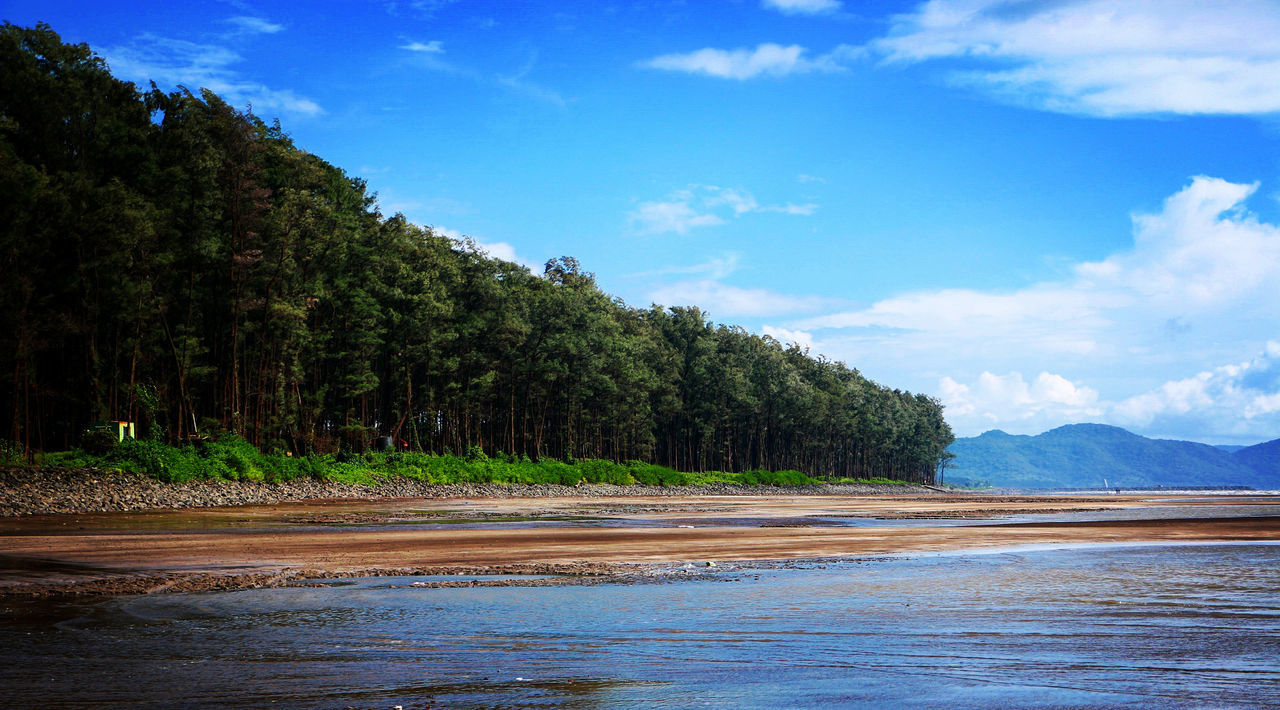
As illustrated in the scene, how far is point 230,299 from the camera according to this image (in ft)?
166

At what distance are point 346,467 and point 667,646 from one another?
49257mm

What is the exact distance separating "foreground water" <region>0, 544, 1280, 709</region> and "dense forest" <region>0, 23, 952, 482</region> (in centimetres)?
3682

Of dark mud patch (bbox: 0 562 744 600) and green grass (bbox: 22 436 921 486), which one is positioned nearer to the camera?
dark mud patch (bbox: 0 562 744 600)

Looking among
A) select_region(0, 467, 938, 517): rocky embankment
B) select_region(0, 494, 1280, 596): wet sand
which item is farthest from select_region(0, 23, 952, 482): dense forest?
select_region(0, 494, 1280, 596): wet sand

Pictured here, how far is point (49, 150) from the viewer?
4553 cm

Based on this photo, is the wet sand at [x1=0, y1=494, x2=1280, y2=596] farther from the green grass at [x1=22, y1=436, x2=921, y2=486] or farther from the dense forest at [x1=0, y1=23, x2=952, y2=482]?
the dense forest at [x1=0, y1=23, x2=952, y2=482]

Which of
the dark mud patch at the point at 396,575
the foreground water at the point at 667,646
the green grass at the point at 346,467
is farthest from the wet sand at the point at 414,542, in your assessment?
the green grass at the point at 346,467

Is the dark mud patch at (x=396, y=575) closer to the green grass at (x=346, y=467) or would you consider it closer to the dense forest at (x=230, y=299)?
the green grass at (x=346, y=467)

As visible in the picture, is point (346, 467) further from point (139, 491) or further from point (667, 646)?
point (667, 646)

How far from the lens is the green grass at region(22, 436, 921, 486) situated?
127 ft

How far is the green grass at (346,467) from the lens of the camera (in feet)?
127

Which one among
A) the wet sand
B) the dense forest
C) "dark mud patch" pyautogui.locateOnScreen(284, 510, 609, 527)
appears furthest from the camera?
the dense forest

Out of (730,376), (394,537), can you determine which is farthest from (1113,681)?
(730,376)

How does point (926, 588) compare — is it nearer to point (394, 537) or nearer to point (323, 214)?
point (394, 537)
